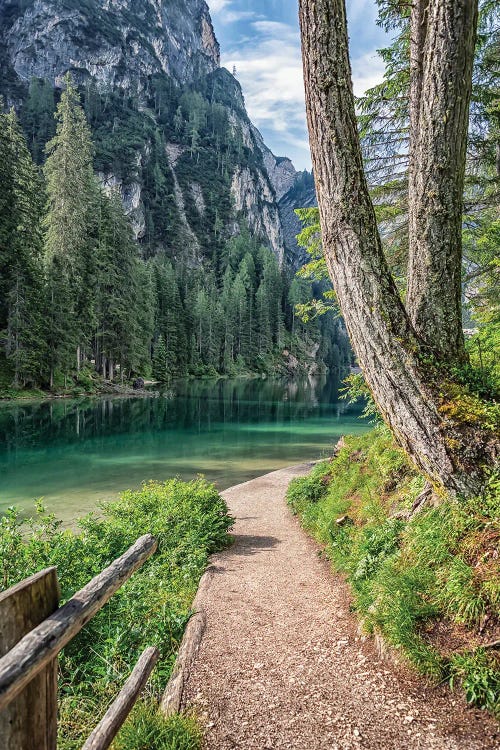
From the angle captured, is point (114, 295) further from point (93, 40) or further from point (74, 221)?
point (93, 40)

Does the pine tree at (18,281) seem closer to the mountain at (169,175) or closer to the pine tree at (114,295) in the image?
the pine tree at (114,295)

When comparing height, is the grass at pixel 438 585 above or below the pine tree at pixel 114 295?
below

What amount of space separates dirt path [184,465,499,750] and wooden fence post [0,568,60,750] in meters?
1.47

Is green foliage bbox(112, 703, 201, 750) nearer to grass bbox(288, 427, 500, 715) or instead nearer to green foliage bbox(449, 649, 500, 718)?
grass bbox(288, 427, 500, 715)

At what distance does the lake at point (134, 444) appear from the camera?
13977 millimetres

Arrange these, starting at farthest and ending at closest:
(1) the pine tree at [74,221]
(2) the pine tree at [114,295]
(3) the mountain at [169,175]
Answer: (3) the mountain at [169,175]
(2) the pine tree at [114,295]
(1) the pine tree at [74,221]

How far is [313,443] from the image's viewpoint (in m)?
23.1

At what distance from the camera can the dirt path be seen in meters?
2.95

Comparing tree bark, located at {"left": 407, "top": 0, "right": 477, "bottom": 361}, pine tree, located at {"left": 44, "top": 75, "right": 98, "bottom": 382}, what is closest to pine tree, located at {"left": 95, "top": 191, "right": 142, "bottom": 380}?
pine tree, located at {"left": 44, "top": 75, "right": 98, "bottom": 382}

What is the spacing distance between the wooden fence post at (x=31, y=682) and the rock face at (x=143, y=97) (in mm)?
95573

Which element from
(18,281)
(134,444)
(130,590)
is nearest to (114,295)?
(18,281)

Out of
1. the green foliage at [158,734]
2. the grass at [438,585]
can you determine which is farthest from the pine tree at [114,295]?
the green foliage at [158,734]

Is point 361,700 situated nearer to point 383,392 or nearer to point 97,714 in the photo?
point 97,714

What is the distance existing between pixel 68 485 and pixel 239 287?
7921 centimetres
